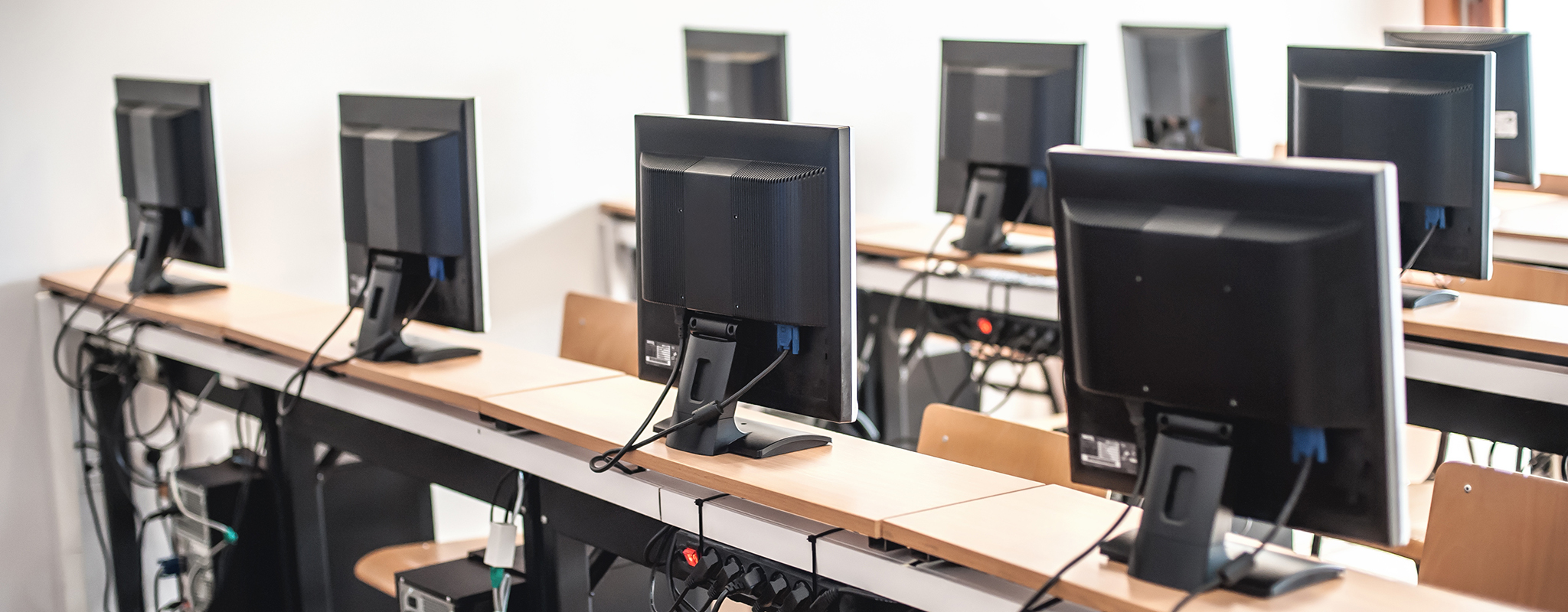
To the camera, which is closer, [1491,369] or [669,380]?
[669,380]

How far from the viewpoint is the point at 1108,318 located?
1.45 metres

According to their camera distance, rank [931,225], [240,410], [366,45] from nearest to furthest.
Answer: [240,410] → [366,45] → [931,225]

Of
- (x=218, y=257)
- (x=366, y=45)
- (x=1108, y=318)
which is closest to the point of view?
(x=1108, y=318)

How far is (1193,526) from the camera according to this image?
1.39 metres

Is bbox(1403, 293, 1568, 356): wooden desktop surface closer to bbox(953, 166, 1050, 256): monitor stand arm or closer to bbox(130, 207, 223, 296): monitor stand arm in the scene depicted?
bbox(953, 166, 1050, 256): monitor stand arm

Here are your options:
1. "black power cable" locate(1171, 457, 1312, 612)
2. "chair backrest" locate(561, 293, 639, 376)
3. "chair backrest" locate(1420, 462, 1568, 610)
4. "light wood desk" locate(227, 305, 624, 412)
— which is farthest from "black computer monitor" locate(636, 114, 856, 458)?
"chair backrest" locate(561, 293, 639, 376)

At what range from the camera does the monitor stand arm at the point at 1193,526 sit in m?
1.39

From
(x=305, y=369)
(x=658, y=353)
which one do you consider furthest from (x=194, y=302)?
(x=658, y=353)

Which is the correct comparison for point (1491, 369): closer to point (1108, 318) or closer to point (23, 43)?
point (1108, 318)

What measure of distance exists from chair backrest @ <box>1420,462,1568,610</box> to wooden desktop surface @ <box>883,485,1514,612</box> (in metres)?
0.35

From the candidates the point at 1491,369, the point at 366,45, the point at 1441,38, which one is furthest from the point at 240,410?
the point at 1441,38

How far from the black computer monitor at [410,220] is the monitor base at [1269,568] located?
4.60 ft

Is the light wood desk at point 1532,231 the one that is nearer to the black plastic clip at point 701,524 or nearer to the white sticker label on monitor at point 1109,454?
the white sticker label on monitor at point 1109,454

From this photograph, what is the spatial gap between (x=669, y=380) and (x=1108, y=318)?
0.75 metres
